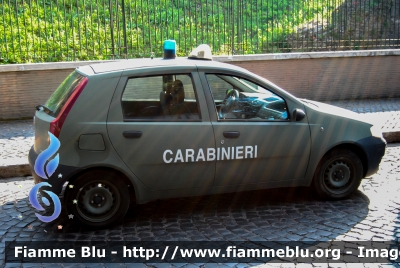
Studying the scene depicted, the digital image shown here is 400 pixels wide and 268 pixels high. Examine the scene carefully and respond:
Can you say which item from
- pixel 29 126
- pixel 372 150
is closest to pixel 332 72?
pixel 372 150

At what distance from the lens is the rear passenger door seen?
213 inches

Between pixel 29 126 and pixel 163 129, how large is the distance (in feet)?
17.3

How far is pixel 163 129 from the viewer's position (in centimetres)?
548

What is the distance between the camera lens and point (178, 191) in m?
5.64

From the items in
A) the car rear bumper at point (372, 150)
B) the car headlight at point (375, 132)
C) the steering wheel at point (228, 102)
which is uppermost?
the steering wheel at point (228, 102)

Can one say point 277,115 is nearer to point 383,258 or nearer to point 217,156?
point 217,156

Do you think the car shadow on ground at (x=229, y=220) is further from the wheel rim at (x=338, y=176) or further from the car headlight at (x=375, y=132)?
the car headlight at (x=375, y=132)

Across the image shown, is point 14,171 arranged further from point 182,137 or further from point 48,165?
point 182,137

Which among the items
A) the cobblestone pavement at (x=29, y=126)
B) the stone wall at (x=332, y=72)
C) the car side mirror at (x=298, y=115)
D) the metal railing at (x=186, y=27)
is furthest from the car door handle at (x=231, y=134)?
the stone wall at (x=332, y=72)

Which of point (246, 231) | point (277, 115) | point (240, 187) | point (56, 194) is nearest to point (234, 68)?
point (277, 115)

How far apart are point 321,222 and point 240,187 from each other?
89 centimetres

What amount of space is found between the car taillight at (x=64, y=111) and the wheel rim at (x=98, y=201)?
0.61 m

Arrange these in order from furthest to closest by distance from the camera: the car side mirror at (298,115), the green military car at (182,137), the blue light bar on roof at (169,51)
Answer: the blue light bar on roof at (169,51), the car side mirror at (298,115), the green military car at (182,137)

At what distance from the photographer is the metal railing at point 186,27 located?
34.9ft
